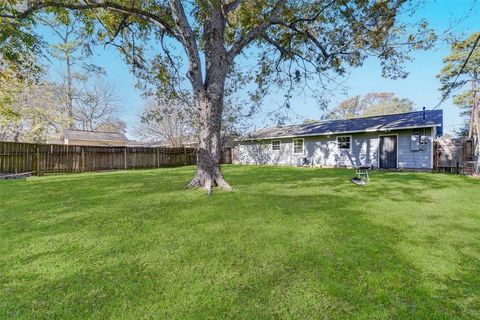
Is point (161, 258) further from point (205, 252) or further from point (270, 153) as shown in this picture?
point (270, 153)

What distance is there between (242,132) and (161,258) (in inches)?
551

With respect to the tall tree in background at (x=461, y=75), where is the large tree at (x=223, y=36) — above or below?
below

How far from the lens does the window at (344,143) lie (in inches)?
633

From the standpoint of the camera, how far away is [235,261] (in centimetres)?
268

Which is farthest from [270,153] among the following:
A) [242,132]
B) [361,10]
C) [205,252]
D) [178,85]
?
[205,252]

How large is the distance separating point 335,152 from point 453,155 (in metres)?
6.05

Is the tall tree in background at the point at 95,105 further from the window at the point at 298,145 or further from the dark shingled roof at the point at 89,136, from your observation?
the window at the point at 298,145

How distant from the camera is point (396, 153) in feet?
46.2

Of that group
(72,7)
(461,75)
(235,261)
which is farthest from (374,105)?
(235,261)

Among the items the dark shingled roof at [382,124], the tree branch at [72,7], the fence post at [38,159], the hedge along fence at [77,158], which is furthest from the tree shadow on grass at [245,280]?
the fence post at [38,159]

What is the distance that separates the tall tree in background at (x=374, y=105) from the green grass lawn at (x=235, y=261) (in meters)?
37.1

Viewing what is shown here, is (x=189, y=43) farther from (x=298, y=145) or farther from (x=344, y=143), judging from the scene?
(x=298, y=145)

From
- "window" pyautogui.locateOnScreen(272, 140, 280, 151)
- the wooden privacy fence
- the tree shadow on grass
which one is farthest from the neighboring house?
the wooden privacy fence

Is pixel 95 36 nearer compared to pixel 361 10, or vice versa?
pixel 361 10
